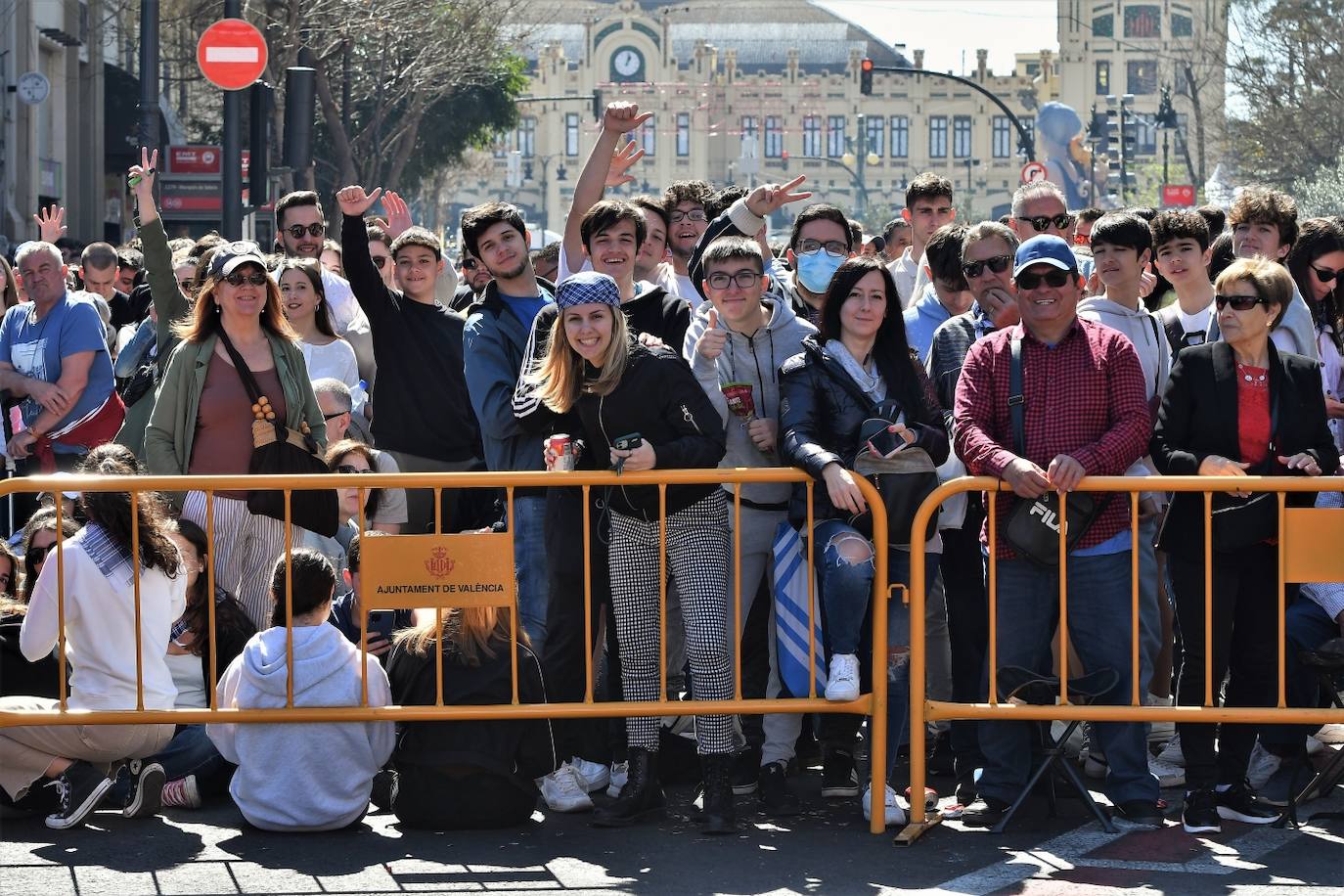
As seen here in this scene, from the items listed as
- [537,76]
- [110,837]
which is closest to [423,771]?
[110,837]

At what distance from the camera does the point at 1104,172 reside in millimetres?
81125

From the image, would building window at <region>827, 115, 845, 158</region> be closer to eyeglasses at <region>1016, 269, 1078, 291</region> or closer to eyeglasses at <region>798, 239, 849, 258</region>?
eyeglasses at <region>798, 239, 849, 258</region>

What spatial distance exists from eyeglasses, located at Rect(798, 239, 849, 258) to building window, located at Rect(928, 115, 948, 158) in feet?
470

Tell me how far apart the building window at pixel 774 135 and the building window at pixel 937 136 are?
1161 centimetres

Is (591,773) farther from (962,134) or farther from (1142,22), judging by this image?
(1142,22)

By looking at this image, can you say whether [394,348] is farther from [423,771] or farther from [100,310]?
[100,310]

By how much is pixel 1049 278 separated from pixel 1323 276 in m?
2.17

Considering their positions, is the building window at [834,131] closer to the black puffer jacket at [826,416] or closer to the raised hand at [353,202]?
the raised hand at [353,202]

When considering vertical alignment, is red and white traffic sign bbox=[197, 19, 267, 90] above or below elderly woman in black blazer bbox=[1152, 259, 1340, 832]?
above

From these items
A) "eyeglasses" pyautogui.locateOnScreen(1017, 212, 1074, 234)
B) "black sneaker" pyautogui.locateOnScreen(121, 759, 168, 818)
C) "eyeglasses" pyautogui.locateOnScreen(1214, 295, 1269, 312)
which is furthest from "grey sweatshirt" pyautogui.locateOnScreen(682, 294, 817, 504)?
"eyeglasses" pyautogui.locateOnScreen(1017, 212, 1074, 234)

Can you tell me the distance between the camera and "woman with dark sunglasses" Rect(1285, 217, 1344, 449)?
26.5ft

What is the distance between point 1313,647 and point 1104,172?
77.0 meters

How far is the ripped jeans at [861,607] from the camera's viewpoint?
6.50 meters

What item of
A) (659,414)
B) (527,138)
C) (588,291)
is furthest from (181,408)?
(527,138)
